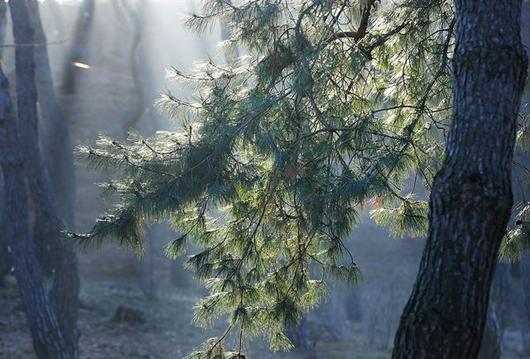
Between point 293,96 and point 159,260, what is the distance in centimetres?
1871

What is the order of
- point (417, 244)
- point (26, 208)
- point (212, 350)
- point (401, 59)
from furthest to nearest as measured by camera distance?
point (417, 244) < point (26, 208) < point (401, 59) < point (212, 350)

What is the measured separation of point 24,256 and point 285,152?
541 centimetres

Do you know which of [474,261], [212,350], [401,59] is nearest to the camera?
[474,261]

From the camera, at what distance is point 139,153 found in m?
5.69

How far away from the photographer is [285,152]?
5.50 meters

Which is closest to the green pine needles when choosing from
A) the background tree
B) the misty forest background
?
the background tree

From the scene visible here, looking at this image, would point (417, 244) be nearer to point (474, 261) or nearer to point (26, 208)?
point (26, 208)

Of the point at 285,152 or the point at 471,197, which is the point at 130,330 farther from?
the point at 471,197

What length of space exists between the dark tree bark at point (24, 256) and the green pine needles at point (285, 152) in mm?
3837

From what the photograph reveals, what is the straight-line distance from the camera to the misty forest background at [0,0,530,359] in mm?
13672

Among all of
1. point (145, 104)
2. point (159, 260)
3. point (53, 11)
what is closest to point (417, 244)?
point (159, 260)

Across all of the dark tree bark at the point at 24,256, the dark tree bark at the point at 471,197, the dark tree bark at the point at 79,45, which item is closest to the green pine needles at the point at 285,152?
the dark tree bark at the point at 471,197

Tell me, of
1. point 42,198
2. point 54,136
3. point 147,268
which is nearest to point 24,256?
point 42,198

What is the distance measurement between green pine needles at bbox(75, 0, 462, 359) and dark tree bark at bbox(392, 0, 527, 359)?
0.79 meters
